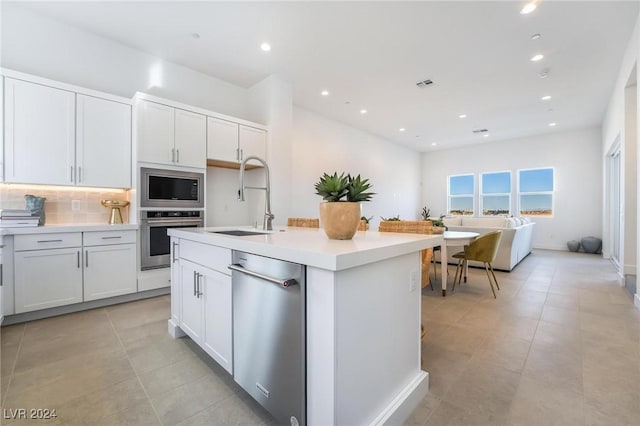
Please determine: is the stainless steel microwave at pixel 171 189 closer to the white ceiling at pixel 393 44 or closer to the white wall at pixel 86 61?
the white wall at pixel 86 61

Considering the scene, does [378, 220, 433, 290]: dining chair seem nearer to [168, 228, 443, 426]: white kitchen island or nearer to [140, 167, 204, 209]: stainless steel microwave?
[168, 228, 443, 426]: white kitchen island

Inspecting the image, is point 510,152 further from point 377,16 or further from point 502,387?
point 502,387

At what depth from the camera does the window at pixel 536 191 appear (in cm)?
791

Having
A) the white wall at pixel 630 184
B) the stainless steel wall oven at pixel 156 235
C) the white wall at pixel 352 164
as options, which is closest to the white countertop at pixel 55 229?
the stainless steel wall oven at pixel 156 235

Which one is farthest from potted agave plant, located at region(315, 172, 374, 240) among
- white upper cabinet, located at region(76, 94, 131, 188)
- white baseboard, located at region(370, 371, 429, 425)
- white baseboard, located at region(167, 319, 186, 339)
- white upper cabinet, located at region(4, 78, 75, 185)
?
white upper cabinet, located at region(4, 78, 75, 185)

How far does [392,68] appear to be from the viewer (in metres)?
4.16

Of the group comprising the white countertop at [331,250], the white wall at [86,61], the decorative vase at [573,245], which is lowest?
the decorative vase at [573,245]

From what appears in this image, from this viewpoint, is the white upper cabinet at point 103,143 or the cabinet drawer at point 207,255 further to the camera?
the white upper cabinet at point 103,143

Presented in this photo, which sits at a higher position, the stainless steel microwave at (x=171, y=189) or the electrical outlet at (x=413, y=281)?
the stainless steel microwave at (x=171, y=189)

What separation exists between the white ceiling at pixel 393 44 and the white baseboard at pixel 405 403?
11.0 feet

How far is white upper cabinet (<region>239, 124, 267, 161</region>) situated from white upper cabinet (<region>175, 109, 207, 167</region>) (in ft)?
1.83

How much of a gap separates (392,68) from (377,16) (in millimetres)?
1231

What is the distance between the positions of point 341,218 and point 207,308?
109 centimetres

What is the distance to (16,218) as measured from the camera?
2.62 m
